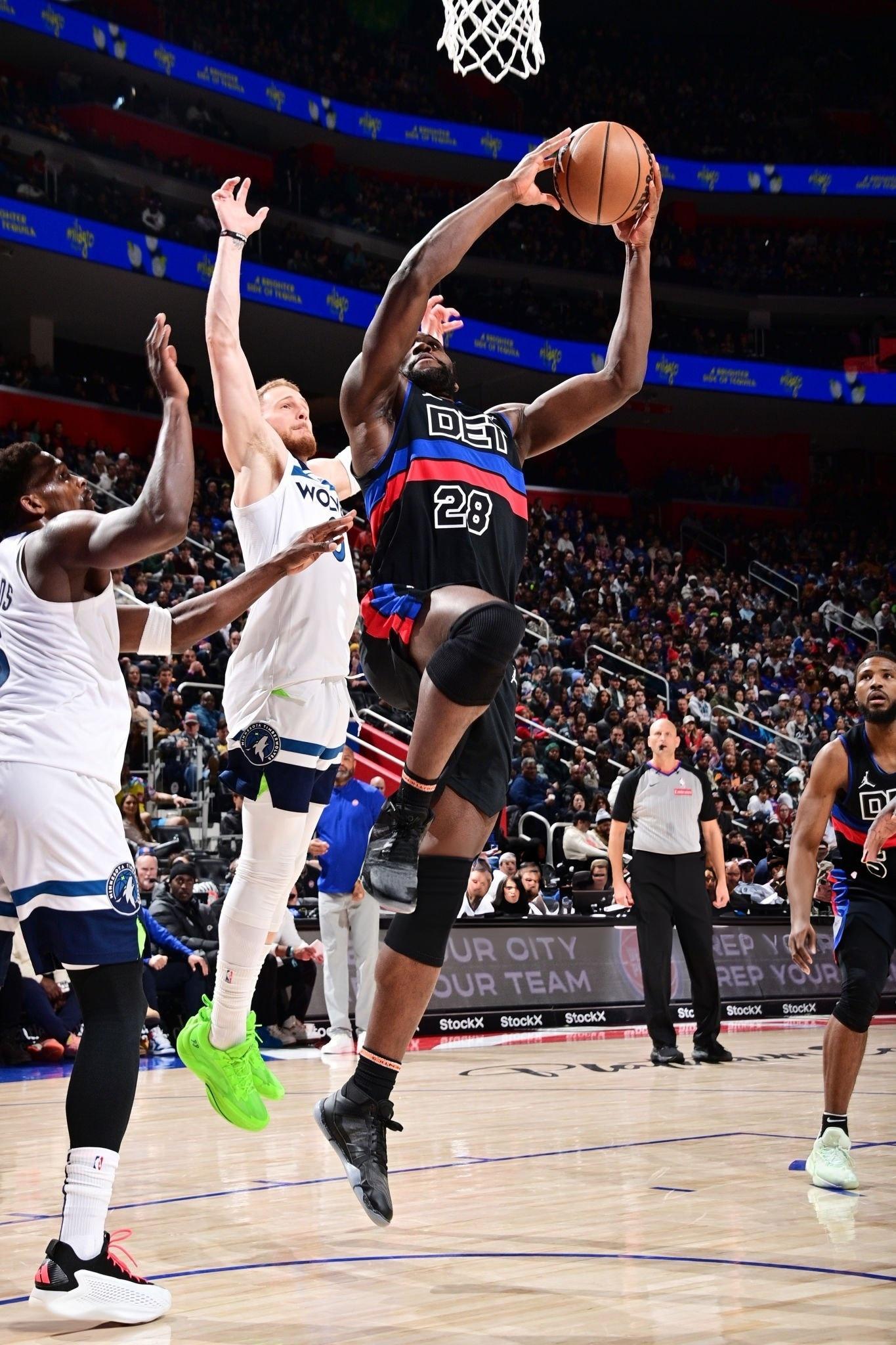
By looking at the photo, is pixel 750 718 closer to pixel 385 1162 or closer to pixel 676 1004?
pixel 676 1004

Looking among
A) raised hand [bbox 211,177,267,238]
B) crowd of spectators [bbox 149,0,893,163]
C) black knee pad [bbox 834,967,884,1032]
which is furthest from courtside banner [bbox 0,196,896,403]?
black knee pad [bbox 834,967,884,1032]

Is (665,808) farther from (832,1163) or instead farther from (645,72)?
(645,72)

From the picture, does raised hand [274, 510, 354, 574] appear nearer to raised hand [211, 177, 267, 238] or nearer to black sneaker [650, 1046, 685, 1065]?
raised hand [211, 177, 267, 238]

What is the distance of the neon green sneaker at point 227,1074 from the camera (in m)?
5.08

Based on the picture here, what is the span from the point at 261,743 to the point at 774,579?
26.8 meters

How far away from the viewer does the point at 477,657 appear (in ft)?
12.2

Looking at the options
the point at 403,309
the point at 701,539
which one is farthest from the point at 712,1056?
the point at 701,539

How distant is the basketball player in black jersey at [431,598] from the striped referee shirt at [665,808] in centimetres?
594

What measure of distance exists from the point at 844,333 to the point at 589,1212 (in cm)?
3177

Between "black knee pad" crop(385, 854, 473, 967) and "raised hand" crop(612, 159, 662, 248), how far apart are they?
2.18 meters

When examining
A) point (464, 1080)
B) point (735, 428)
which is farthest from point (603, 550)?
point (464, 1080)

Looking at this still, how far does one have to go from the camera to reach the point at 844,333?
33.6 metres

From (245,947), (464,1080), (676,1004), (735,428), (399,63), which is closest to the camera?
(245,947)

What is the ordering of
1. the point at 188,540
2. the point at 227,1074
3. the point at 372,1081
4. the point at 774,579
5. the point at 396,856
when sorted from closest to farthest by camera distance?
the point at 396,856
the point at 372,1081
the point at 227,1074
the point at 188,540
the point at 774,579
